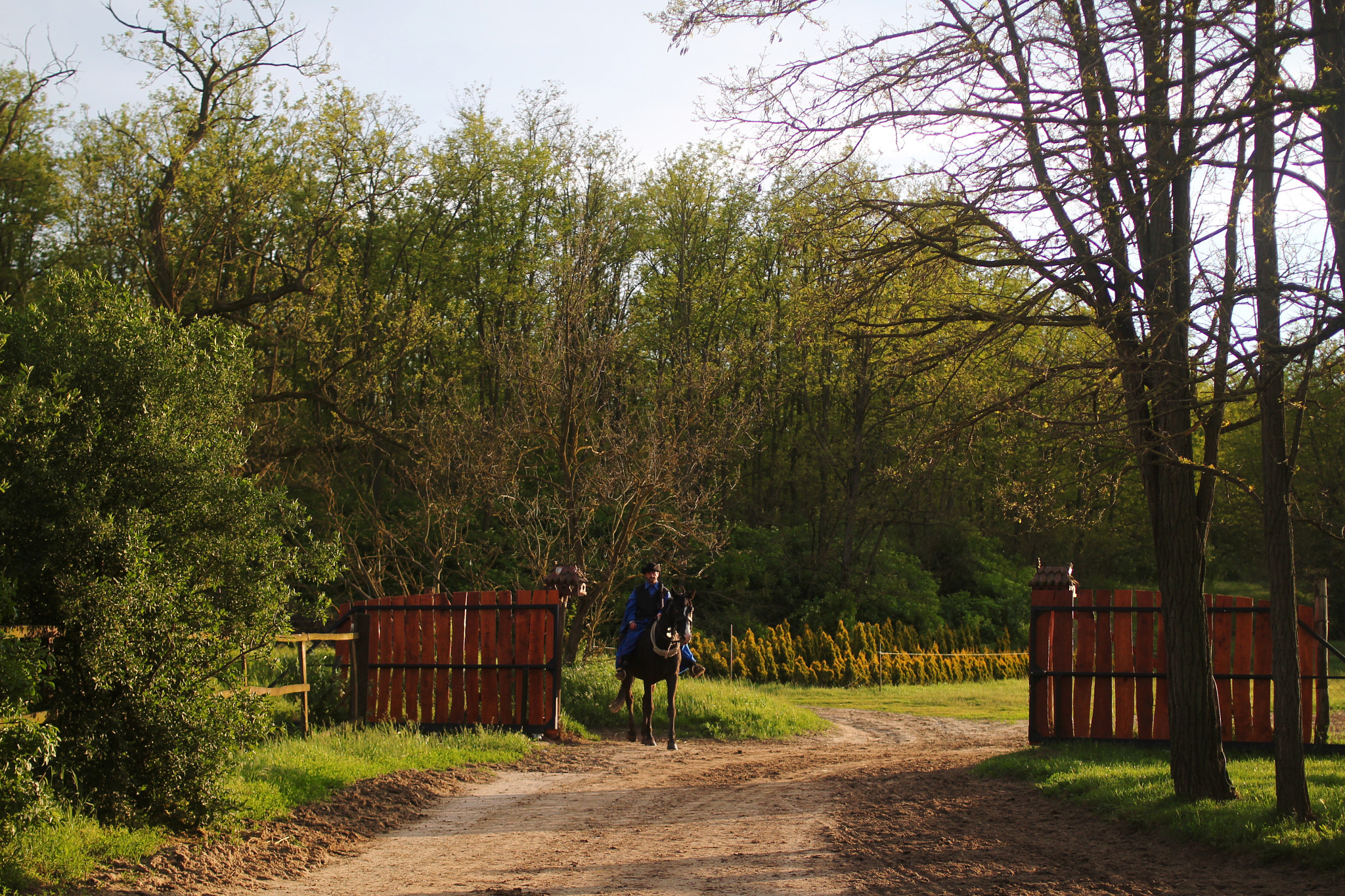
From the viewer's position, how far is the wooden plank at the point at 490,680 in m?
12.6

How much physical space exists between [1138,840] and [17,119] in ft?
77.9

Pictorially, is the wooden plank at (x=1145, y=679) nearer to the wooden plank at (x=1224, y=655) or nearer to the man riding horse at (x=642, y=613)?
the wooden plank at (x=1224, y=655)

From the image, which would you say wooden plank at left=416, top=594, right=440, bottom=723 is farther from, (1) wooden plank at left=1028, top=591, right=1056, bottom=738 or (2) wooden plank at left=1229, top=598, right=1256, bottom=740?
(2) wooden plank at left=1229, top=598, right=1256, bottom=740

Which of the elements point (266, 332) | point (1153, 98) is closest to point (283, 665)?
point (266, 332)

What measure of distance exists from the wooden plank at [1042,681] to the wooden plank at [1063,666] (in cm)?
6

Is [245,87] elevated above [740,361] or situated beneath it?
elevated above

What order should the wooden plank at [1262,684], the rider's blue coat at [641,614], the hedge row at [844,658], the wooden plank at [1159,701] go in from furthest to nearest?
1. the hedge row at [844,658]
2. the rider's blue coat at [641,614]
3. the wooden plank at [1159,701]
4. the wooden plank at [1262,684]

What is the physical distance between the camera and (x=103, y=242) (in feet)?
68.4

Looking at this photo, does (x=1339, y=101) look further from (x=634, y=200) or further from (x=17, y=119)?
(x=634, y=200)

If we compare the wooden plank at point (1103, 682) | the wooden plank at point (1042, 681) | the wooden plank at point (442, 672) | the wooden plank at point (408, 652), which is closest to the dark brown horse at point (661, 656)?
the wooden plank at point (442, 672)

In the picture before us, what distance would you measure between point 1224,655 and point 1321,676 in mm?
905

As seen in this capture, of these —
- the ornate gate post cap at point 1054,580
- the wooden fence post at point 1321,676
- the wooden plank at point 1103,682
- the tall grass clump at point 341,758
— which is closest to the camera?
the tall grass clump at point 341,758

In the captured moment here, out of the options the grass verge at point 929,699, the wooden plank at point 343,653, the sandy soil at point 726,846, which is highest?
the wooden plank at point 343,653

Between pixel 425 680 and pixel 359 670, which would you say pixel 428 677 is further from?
pixel 359 670
